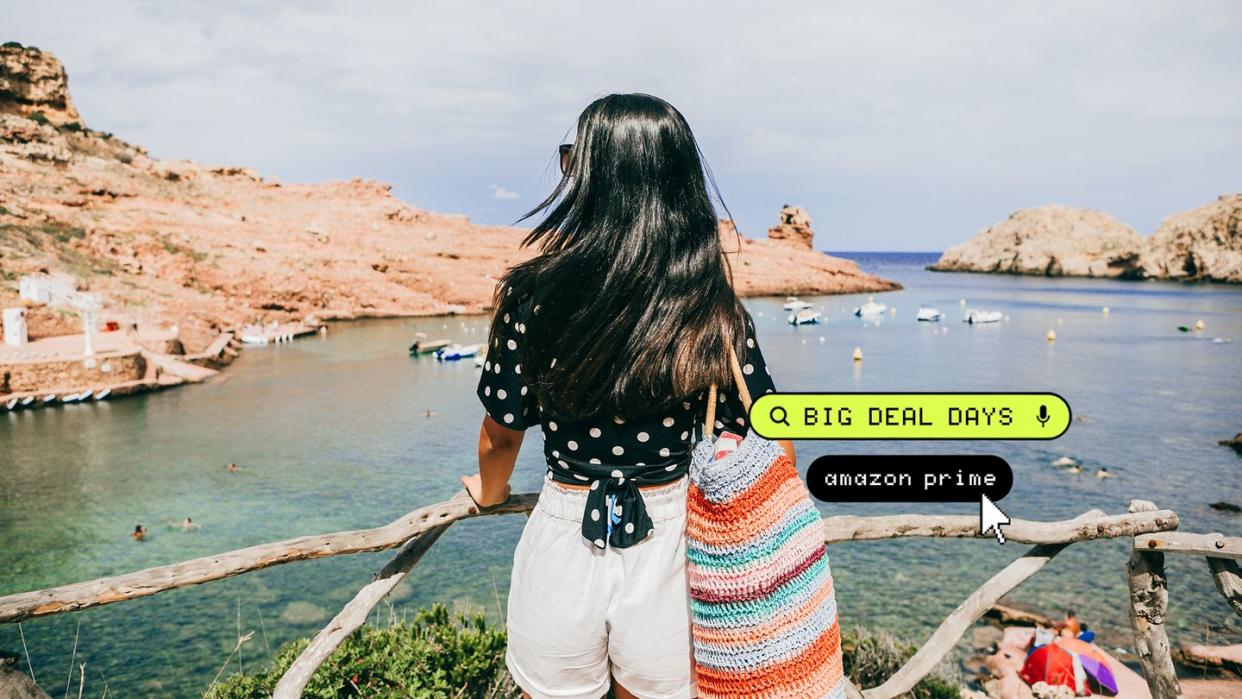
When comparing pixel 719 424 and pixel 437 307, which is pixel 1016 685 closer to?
pixel 719 424

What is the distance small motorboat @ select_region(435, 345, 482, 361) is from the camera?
3519 centimetres

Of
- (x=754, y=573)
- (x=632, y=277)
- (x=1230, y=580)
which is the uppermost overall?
(x=632, y=277)

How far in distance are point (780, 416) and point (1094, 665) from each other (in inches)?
283

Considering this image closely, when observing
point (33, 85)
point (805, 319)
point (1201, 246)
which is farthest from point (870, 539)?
point (1201, 246)

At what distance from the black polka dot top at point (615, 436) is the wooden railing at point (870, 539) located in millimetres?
995

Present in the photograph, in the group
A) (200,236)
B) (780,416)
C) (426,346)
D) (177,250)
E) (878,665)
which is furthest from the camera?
(200,236)

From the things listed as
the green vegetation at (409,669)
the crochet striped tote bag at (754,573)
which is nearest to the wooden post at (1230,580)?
the green vegetation at (409,669)

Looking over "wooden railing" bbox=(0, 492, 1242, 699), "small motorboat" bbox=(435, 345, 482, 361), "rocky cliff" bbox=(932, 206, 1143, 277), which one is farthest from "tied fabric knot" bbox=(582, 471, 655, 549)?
"rocky cliff" bbox=(932, 206, 1143, 277)

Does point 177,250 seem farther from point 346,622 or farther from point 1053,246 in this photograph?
point 1053,246

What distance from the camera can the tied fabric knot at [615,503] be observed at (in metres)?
1.86

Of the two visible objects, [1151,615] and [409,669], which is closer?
[1151,615]

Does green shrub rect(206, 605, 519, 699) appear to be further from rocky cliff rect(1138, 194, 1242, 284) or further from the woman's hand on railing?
rocky cliff rect(1138, 194, 1242, 284)

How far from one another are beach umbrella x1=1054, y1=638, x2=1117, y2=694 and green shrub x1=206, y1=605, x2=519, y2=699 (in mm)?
6267

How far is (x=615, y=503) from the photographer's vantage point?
6.12 ft
